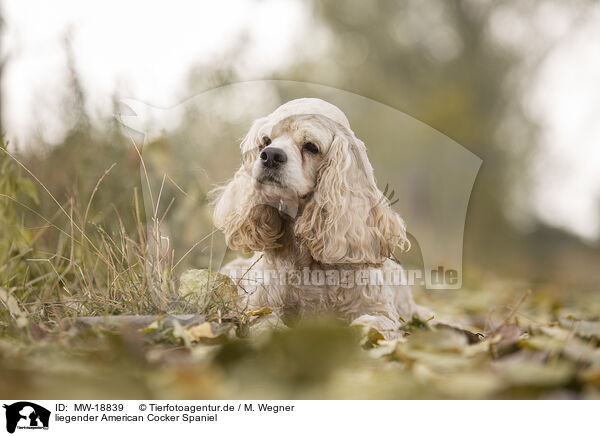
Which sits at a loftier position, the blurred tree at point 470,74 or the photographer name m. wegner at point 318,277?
the blurred tree at point 470,74

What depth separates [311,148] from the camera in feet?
6.43

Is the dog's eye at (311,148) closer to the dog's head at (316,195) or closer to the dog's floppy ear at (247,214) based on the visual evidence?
the dog's head at (316,195)

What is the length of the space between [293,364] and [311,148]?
3.14 ft

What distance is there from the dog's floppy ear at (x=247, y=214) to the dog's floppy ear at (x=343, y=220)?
0.12 m

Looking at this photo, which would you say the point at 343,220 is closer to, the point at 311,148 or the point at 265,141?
the point at 311,148

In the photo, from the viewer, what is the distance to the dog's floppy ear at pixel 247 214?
6.70 ft

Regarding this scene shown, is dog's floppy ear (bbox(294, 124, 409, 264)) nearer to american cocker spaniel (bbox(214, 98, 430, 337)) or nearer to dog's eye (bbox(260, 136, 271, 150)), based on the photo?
american cocker spaniel (bbox(214, 98, 430, 337))

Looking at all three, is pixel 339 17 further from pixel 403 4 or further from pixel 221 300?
pixel 221 300

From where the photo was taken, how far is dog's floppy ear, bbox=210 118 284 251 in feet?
6.70

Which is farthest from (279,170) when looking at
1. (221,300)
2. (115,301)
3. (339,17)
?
(339,17)
